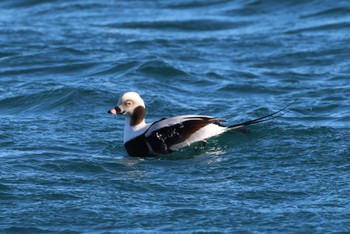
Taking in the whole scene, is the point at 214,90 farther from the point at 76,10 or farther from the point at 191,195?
the point at 76,10

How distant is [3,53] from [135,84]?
305cm

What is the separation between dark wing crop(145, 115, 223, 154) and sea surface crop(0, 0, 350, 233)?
15cm

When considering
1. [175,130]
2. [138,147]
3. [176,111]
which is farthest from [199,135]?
[176,111]

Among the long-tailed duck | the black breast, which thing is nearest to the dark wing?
the long-tailed duck

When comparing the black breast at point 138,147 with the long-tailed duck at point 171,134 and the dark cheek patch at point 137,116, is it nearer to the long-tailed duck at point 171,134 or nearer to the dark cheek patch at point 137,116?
the long-tailed duck at point 171,134

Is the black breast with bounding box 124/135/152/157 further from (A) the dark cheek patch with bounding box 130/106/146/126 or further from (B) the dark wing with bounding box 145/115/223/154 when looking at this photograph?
(A) the dark cheek patch with bounding box 130/106/146/126

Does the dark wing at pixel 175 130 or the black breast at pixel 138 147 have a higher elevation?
the dark wing at pixel 175 130

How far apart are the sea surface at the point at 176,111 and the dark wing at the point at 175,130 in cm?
15

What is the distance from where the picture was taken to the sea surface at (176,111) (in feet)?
27.4

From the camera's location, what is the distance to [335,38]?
1703cm

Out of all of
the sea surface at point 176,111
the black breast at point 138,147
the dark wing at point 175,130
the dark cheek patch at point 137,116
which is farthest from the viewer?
the dark cheek patch at point 137,116

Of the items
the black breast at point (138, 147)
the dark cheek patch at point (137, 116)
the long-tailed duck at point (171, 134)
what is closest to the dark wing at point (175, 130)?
the long-tailed duck at point (171, 134)

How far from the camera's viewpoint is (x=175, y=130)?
10234 mm

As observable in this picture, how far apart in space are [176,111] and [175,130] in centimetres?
245
